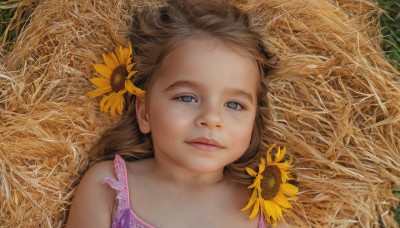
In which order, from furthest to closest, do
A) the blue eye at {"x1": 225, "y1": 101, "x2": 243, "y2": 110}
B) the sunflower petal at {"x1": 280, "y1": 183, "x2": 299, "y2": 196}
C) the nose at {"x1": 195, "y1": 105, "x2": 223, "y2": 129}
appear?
1. the sunflower petal at {"x1": 280, "y1": 183, "x2": 299, "y2": 196}
2. the blue eye at {"x1": 225, "y1": 101, "x2": 243, "y2": 110}
3. the nose at {"x1": 195, "y1": 105, "x2": 223, "y2": 129}

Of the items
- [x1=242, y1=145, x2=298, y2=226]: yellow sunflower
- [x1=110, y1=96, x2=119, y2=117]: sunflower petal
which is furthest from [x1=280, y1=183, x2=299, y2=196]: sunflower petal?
[x1=110, y1=96, x2=119, y2=117]: sunflower petal

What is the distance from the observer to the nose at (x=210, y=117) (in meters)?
2.23

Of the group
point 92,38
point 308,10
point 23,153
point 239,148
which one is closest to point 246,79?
point 239,148

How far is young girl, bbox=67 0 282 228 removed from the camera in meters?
2.29

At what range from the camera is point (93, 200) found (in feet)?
7.94

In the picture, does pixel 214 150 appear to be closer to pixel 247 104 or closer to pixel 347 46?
pixel 247 104

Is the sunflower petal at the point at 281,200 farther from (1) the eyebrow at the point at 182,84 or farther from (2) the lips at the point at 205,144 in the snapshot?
→ (1) the eyebrow at the point at 182,84

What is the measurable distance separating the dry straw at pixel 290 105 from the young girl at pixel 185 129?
Result: 10 cm

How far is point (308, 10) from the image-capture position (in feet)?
8.54

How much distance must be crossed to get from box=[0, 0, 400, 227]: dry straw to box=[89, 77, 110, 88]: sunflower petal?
0.08m

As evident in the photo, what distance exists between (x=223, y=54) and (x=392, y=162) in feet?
2.75

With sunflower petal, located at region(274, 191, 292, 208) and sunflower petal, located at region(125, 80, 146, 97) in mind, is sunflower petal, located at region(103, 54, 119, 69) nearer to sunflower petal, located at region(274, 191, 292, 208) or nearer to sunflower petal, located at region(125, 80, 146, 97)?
sunflower petal, located at region(125, 80, 146, 97)

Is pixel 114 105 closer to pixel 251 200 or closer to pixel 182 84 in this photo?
pixel 182 84

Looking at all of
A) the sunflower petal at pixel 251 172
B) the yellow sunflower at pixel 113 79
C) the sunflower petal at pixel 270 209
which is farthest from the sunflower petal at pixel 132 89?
the sunflower petal at pixel 270 209
